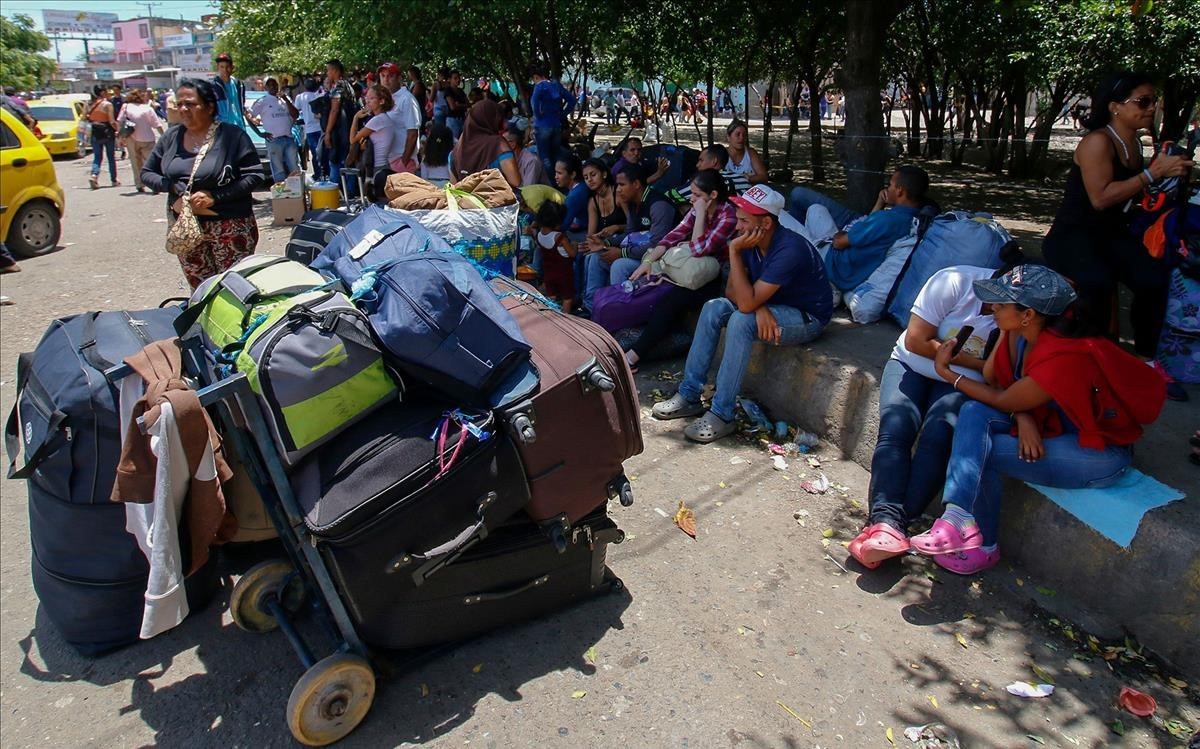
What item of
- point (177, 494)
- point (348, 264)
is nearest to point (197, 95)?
point (348, 264)

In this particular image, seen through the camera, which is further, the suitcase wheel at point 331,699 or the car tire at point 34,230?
the car tire at point 34,230

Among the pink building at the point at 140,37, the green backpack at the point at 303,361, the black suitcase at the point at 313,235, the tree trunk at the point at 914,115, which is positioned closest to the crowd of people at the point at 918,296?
the black suitcase at the point at 313,235

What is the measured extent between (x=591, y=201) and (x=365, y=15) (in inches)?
235

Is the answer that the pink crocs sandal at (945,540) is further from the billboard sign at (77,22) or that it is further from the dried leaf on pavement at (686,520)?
the billboard sign at (77,22)

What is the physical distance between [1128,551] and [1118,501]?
20 cm

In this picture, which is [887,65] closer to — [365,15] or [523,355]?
[365,15]

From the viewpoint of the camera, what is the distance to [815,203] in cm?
611

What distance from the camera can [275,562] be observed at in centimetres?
296

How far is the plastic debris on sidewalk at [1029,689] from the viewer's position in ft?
9.09

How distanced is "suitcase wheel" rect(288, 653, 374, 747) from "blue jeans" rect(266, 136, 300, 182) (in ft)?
36.8

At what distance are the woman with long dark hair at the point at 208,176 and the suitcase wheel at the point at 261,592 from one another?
2.54m

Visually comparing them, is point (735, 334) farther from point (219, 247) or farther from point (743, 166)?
point (743, 166)

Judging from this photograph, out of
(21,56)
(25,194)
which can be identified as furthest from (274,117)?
(21,56)

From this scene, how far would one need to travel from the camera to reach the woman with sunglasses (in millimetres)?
3822
